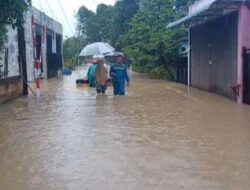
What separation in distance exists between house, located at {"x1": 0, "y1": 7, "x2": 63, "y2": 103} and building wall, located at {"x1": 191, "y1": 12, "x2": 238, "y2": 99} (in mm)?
7069

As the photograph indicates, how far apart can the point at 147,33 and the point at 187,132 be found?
21.3m

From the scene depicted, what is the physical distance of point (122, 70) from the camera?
18.2m

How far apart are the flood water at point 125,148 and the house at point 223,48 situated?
167cm

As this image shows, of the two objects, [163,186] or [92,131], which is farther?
[92,131]

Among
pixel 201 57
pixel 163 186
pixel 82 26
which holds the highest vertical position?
pixel 82 26

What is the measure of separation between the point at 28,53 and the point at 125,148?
21197mm

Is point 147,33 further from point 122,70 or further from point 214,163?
point 214,163

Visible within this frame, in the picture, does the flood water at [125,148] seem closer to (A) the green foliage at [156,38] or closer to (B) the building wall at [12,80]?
(B) the building wall at [12,80]

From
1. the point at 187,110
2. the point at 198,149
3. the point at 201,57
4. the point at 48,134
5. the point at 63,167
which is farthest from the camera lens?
the point at 201,57

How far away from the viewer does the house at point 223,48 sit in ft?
48.3

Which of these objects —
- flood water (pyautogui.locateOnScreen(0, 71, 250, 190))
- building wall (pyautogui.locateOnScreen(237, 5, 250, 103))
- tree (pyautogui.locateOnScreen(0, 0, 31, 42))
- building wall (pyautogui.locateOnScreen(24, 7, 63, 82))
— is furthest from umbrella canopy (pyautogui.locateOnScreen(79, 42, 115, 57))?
tree (pyautogui.locateOnScreen(0, 0, 31, 42))

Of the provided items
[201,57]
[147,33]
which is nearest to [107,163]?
[201,57]

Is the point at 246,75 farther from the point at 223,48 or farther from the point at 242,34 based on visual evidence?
the point at 223,48

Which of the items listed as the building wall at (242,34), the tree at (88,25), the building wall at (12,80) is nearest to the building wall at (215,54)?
the building wall at (242,34)
